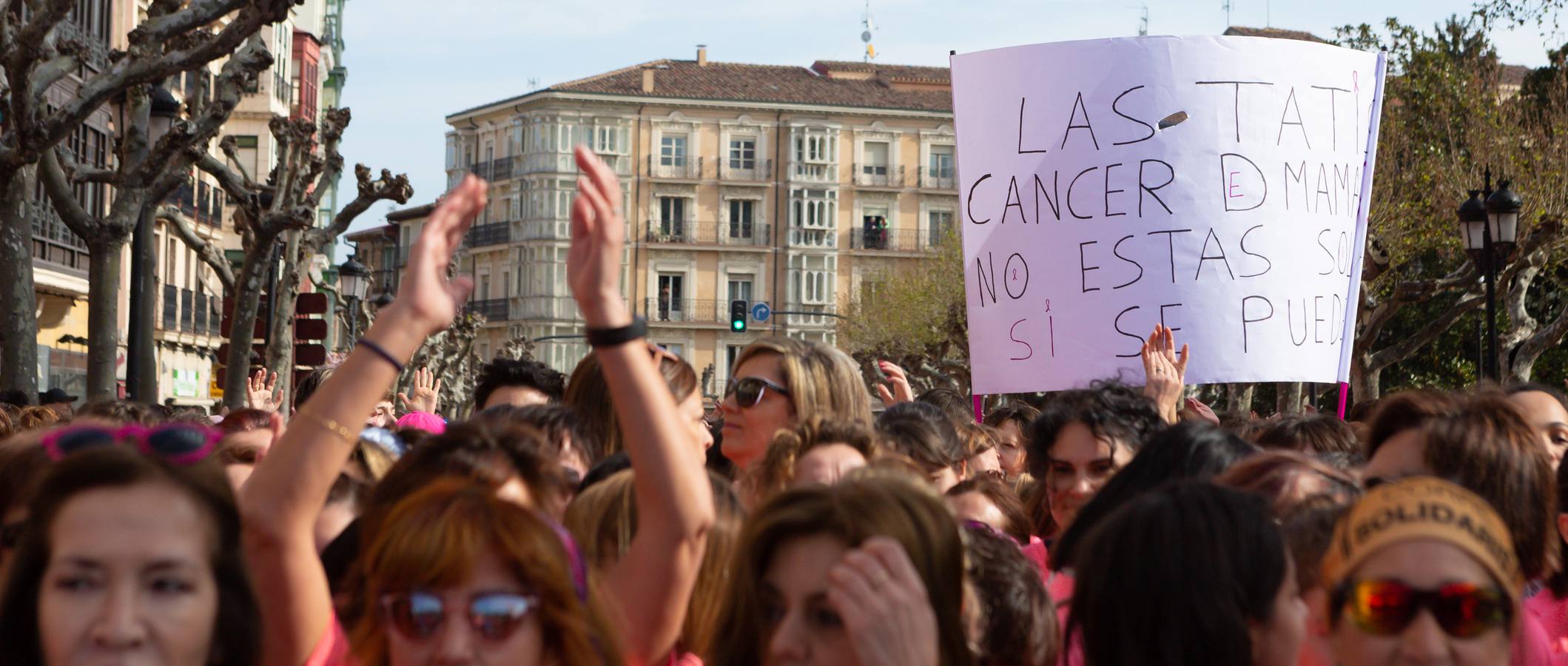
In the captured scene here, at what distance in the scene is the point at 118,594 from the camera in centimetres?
286

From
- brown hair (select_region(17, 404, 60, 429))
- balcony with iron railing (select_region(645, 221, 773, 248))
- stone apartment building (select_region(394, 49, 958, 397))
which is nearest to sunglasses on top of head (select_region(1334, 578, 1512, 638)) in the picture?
brown hair (select_region(17, 404, 60, 429))

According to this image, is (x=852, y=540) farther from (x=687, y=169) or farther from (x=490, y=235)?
(x=490, y=235)

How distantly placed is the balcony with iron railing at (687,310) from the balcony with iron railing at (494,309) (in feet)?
22.2

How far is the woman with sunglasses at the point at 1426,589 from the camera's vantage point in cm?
294

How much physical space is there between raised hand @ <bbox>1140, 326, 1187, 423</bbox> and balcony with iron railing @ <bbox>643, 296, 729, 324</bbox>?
3182 inches

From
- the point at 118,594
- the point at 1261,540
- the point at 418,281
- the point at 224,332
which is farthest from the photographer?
the point at 224,332

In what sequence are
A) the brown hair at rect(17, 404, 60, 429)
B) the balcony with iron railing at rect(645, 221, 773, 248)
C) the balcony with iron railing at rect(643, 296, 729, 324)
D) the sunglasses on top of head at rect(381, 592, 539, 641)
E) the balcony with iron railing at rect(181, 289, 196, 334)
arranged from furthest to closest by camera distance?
1. the balcony with iron railing at rect(645, 221, 773, 248)
2. the balcony with iron railing at rect(643, 296, 729, 324)
3. the balcony with iron railing at rect(181, 289, 196, 334)
4. the brown hair at rect(17, 404, 60, 429)
5. the sunglasses on top of head at rect(381, 592, 539, 641)

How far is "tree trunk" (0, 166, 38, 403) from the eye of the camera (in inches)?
591

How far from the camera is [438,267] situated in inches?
143

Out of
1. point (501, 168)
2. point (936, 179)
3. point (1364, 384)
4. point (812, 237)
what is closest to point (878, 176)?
point (936, 179)

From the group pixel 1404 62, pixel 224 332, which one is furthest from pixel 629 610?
pixel 1404 62

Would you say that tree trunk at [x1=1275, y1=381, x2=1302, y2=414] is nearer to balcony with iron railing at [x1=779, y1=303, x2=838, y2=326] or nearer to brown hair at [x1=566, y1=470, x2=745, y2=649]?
brown hair at [x1=566, y1=470, x2=745, y2=649]

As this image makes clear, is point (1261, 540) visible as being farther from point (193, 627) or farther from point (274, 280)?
point (274, 280)

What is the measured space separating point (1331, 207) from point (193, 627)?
23.9ft
